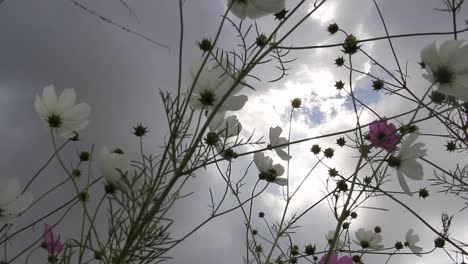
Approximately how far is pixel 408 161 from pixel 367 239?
119 centimetres

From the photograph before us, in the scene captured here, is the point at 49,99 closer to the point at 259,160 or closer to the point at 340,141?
the point at 259,160

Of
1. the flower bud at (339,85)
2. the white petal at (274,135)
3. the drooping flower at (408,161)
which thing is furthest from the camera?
the flower bud at (339,85)

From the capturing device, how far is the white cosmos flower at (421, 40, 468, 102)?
59 centimetres

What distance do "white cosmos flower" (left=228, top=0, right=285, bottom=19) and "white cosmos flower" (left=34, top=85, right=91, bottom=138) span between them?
1.14 ft

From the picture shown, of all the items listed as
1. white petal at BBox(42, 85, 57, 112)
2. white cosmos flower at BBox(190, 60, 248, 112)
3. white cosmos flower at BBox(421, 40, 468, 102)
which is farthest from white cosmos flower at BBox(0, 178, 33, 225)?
white cosmos flower at BBox(421, 40, 468, 102)

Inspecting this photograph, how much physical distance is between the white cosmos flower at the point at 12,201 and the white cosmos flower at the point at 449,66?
67cm

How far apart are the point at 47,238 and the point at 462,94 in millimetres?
956

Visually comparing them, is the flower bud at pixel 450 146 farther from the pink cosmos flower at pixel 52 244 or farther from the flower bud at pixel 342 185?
the pink cosmos flower at pixel 52 244

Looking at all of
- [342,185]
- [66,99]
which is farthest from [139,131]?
[342,185]

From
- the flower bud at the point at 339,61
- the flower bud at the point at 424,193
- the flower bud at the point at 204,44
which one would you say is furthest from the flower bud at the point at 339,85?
the flower bud at the point at 204,44

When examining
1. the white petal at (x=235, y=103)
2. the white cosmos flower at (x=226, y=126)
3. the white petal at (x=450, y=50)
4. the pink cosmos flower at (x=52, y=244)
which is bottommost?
the pink cosmos flower at (x=52, y=244)

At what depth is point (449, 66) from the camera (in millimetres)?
601

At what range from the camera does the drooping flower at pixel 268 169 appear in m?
1.19

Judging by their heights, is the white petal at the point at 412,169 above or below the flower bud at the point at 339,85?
below
